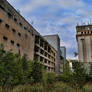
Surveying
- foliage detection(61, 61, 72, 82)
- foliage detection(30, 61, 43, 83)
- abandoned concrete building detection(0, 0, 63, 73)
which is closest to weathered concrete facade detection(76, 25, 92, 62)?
abandoned concrete building detection(0, 0, 63, 73)

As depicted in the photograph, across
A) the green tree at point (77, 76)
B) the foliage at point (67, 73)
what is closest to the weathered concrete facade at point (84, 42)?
the foliage at point (67, 73)

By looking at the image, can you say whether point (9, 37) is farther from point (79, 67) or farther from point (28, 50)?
point (79, 67)

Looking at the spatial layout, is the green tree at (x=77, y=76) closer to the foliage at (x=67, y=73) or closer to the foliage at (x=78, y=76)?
the foliage at (x=78, y=76)

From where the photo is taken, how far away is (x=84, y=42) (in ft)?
169

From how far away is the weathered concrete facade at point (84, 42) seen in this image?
4838 cm

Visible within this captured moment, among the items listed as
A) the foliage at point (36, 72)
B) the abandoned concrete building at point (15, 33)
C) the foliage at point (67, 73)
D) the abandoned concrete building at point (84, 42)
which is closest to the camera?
the foliage at point (67, 73)

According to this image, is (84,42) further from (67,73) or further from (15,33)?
(15,33)

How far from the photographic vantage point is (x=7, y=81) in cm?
1209

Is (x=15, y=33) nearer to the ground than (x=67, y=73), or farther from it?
farther from it

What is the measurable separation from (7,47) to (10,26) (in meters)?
4.78

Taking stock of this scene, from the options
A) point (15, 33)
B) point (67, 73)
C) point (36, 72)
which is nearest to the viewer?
point (36, 72)

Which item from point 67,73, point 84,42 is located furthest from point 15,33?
point 84,42

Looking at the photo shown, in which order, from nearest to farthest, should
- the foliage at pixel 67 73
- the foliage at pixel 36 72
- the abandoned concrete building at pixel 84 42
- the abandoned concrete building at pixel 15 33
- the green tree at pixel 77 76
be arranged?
the green tree at pixel 77 76
the foliage at pixel 67 73
the foliage at pixel 36 72
the abandoned concrete building at pixel 15 33
the abandoned concrete building at pixel 84 42

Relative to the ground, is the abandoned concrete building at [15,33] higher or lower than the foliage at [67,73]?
higher
